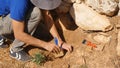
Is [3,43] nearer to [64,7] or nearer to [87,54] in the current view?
[64,7]

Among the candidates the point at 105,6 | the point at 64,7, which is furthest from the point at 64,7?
the point at 105,6

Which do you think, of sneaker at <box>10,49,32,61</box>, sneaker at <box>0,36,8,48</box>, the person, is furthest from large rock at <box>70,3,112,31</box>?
sneaker at <box>0,36,8,48</box>

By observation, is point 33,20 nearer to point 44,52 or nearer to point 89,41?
point 44,52

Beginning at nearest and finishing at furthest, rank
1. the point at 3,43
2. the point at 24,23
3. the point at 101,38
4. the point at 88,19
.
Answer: the point at 24,23 → the point at 101,38 → the point at 88,19 → the point at 3,43

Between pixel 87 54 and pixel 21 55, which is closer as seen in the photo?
pixel 87 54

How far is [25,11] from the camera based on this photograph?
3719 mm

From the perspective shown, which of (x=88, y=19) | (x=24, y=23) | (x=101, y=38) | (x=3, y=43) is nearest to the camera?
(x=24, y=23)

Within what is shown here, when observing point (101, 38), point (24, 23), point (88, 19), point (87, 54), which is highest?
point (24, 23)

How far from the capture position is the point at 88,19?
13.5 feet

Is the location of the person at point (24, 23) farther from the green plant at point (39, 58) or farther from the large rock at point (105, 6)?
the large rock at point (105, 6)

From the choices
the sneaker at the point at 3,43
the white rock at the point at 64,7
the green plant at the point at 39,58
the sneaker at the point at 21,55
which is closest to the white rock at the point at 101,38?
the white rock at the point at 64,7

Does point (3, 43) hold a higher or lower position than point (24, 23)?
lower

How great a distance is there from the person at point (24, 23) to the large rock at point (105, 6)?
0.50 metres

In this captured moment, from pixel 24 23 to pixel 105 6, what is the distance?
1047 mm
